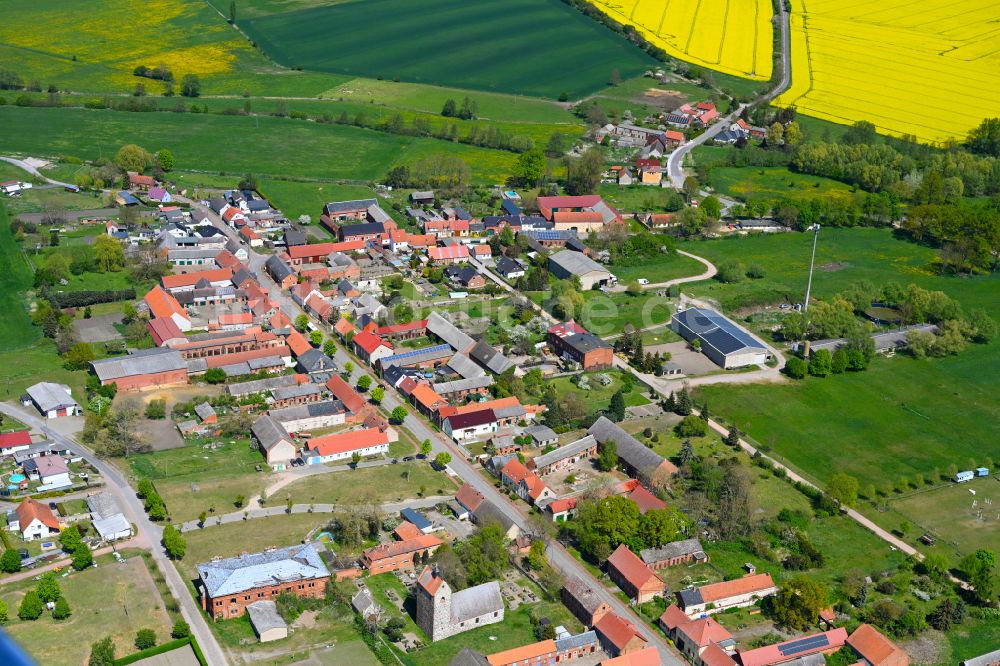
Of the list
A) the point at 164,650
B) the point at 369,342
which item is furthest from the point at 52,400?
the point at 164,650

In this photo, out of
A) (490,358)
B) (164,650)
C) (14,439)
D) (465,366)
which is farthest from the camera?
(490,358)

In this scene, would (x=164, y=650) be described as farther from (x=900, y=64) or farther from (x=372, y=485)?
(x=900, y=64)

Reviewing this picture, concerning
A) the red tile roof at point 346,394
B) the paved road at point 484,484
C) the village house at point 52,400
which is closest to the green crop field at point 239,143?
the paved road at point 484,484

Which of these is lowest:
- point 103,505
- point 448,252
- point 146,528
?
point 146,528

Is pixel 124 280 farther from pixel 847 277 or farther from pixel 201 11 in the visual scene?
pixel 201 11

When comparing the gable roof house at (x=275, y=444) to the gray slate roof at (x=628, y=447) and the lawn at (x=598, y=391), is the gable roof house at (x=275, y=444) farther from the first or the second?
the lawn at (x=598, y=391)

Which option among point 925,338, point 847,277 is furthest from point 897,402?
point 847,277

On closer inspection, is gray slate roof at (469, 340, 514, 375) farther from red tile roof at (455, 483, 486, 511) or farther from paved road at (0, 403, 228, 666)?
paved road at (0, 403, 228, 666)
